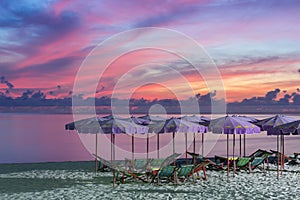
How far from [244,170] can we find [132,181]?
183 inches

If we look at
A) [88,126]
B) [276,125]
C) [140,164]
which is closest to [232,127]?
[276,125]

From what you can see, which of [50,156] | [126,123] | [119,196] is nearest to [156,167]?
[126,123]

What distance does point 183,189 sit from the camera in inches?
458

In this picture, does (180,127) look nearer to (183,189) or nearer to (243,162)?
(243,162)

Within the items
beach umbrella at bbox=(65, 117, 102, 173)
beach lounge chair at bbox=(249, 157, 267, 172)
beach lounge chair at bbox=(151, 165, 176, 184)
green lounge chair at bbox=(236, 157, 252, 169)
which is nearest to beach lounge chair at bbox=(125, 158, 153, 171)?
beach lounge chair at bbox=(151, 165, 176, 184)

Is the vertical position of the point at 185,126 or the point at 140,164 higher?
the point at 185,126

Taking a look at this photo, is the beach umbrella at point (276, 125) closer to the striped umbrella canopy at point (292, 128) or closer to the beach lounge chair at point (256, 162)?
the striped umbrella canopy at point (292, 128)

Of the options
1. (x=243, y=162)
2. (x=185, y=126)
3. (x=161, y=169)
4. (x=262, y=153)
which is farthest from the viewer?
(x=262, y=153)

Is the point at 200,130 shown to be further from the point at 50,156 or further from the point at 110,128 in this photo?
the point at 50,156

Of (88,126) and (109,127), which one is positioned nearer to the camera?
(109,127)

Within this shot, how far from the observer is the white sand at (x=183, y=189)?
10672 mm

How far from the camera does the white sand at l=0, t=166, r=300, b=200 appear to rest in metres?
10.7

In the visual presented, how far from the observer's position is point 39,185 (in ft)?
41.2

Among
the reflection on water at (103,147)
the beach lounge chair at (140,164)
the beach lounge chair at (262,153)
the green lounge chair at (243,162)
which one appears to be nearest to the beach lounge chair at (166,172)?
the beach lounge chair at (140,164)
